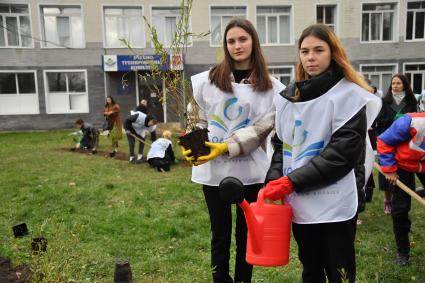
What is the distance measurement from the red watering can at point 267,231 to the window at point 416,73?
2210 centimetres

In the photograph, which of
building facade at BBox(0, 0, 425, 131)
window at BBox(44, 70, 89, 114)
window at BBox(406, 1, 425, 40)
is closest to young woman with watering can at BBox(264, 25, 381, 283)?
building facade at BBox(0, 0, 425, 131)

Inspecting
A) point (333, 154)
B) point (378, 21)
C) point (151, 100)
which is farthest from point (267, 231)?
point (378, 21)

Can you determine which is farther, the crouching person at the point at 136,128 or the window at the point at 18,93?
the window at the point at 18,93

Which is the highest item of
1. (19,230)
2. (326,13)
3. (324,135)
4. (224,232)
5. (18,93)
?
(326,13)

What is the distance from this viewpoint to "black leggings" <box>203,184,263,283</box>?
9.42 feet

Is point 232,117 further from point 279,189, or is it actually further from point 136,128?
point 136,128

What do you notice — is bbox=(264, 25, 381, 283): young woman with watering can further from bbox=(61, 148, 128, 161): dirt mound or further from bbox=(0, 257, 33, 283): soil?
bbox=(61, 148, 128, 161): dirt mound

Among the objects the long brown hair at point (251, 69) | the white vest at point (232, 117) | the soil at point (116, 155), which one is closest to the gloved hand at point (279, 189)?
the white vest at point (232, 117)

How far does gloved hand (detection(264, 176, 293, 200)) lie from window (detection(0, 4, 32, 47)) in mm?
20653

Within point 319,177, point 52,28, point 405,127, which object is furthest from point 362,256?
point 52,28

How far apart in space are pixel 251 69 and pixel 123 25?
19.3 m

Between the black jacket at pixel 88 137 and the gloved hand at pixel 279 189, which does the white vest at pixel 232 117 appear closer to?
the gloved hand at pixel 279 189

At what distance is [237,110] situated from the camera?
2727 mm

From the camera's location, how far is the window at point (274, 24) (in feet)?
70.4
